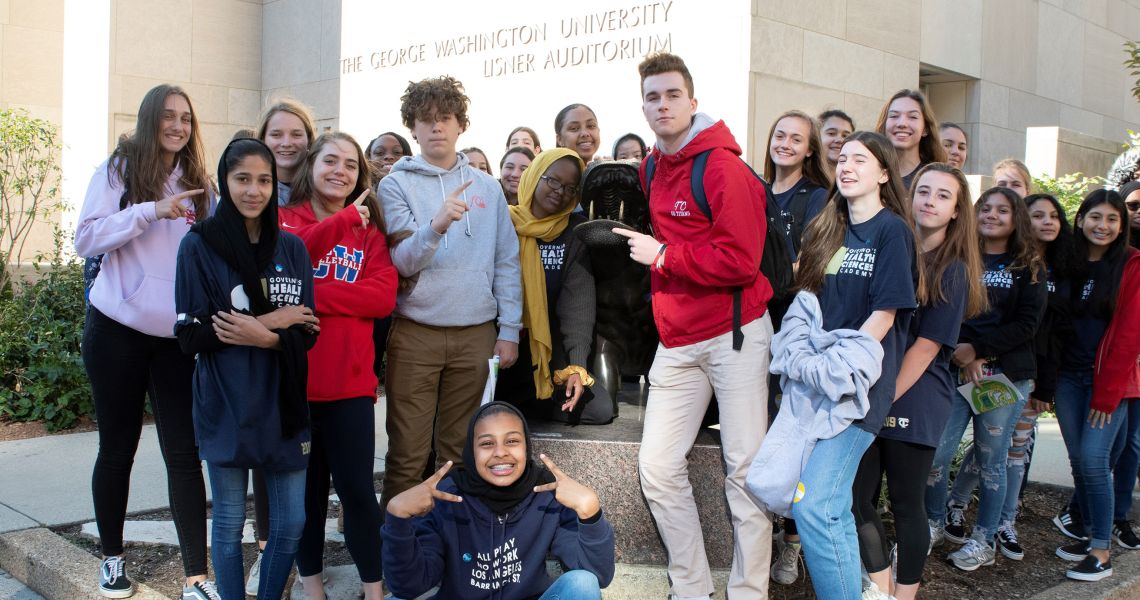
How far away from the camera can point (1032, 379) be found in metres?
4.64

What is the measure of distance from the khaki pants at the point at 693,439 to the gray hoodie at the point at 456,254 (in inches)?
29.7

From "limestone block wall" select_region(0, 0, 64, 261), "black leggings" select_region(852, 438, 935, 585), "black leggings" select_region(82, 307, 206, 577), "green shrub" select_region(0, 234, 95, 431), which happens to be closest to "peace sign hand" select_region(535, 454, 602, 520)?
"black leggings" select_region(852, 438, 935, 585)

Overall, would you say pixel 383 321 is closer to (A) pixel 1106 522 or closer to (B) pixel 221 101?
(A) pixel 1106 522

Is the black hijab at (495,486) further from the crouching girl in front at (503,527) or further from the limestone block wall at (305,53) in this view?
the limestone block wall at (305,53)

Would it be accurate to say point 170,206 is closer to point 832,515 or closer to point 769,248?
point 769,248

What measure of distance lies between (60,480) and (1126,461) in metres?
5.85

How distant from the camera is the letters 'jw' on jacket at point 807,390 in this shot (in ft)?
11.0

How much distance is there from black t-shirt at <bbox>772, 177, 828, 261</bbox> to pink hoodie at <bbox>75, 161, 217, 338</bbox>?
8.32 ft

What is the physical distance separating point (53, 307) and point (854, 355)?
7.08 meters

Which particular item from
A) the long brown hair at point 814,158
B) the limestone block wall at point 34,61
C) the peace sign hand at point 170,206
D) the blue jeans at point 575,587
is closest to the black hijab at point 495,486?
the blue jeans at point 575,587

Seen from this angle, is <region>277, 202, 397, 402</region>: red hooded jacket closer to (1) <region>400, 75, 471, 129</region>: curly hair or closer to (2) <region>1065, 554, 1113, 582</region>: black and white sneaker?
(1) <region>400, 75, 471, 129</region>: curly hair

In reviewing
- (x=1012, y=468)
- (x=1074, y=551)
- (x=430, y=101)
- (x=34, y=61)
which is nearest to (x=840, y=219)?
(x=430, y=101)

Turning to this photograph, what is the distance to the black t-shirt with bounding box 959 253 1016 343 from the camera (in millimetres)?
4566

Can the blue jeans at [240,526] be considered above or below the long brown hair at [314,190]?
below
